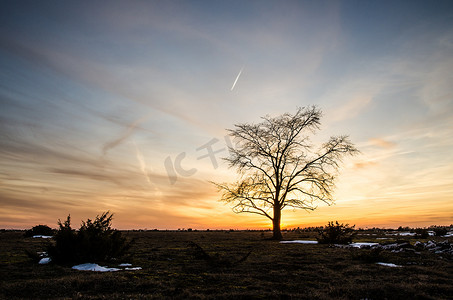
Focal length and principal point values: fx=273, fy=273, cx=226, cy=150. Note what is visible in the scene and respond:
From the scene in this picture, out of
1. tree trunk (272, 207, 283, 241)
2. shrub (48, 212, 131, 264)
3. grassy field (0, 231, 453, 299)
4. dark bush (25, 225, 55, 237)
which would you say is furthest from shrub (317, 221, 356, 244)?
dark bush (25, 225, 55, 237)

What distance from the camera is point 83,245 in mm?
9906

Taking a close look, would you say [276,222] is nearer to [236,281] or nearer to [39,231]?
[236,281]

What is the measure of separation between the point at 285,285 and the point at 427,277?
404cm

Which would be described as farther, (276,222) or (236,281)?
(276,222)

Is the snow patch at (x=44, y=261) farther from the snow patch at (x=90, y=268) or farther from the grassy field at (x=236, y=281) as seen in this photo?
the snow patch at (x=90, y=268)

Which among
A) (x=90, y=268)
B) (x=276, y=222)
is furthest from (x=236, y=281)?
(x=276, y=222)

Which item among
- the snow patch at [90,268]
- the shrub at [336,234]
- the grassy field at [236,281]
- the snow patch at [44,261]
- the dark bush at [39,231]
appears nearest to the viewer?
the grassy field at [236,281]

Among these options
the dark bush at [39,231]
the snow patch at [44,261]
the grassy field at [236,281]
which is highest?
the dark bush at [39,231]

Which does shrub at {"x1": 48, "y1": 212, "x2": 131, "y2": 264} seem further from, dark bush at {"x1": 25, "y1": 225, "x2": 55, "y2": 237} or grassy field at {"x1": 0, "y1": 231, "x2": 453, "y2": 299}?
dark bush at {"x1": 25, "y1": 225, "x2": 55, "y2": 237}

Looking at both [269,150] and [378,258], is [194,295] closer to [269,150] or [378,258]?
[378,258]

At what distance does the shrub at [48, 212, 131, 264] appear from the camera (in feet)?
32.3

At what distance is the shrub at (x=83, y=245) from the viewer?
9.84 m

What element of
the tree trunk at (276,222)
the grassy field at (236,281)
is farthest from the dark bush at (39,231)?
the tree trunk at (276,222)

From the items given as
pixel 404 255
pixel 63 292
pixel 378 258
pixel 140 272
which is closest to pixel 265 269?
pixel 140 272
